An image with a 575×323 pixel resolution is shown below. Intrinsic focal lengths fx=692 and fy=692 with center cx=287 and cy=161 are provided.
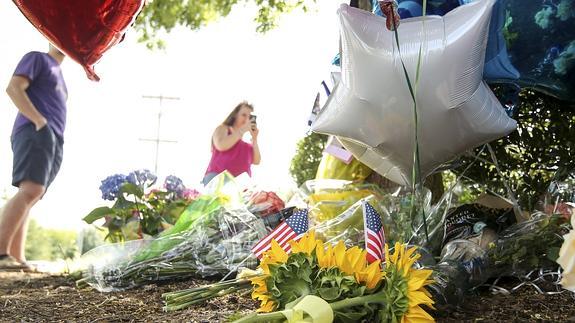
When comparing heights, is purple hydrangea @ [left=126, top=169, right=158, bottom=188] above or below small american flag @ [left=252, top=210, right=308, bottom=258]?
below

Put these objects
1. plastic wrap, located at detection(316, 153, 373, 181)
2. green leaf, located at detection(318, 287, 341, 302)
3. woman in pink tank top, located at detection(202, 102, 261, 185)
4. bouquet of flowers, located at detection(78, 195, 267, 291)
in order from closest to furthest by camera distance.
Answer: green leaf, located at detection(318, 287, 341, 302) < bouquet of flowers, located at detection(78, 195, 267, 291) < plastic wrap, located at detection(316, 153, 373, 181) < woman in pink tank top, located at detection(202, 102, 261, 185)

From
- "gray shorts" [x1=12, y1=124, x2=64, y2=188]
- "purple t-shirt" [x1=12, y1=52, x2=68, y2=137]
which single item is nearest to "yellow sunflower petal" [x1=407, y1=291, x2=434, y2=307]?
"gray shorts" [x1=12, y1=124, x2=64, y2=188]

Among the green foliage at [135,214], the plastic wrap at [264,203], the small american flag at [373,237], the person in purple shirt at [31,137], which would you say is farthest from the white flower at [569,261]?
the person in purple shirt at [31,137]

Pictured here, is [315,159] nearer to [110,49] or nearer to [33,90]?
[33,90]

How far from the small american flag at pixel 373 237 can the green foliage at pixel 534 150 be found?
2.71ft

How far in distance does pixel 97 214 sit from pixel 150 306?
1.40 meters

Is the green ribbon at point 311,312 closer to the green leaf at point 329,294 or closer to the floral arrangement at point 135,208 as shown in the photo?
the green leaf at point 329,294

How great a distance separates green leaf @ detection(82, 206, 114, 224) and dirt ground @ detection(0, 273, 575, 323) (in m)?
0.36

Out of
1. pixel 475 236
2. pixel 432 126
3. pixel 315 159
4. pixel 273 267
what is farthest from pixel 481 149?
pixel 315 159

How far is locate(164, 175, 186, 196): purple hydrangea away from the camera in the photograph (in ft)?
13.8

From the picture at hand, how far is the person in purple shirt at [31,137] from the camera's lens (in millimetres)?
4164

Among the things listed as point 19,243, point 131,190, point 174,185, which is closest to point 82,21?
point 131,190

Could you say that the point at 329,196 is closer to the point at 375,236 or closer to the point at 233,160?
the point at 375,236

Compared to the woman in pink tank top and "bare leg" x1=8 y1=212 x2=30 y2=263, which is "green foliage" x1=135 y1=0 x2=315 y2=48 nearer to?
the woman in pink tank top
